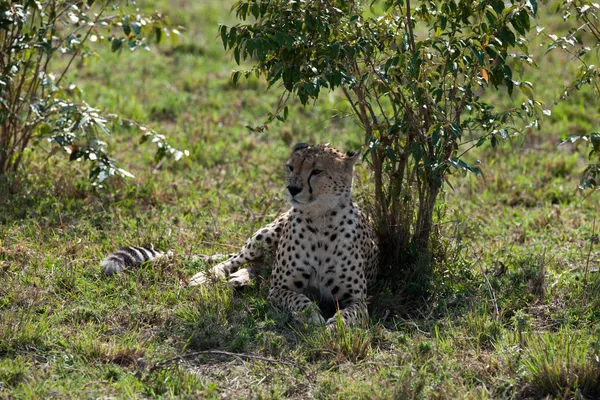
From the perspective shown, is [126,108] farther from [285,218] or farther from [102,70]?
[285,218]

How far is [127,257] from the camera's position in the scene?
5.18 metres

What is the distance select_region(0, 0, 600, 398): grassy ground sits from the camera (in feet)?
12.7

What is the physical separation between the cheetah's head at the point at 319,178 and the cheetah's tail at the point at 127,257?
1.05 metres

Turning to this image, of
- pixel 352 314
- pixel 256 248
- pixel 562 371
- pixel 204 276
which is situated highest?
pixel 256 248

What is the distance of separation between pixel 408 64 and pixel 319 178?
2.60 ft

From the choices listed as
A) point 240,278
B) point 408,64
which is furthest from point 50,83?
point 408,64

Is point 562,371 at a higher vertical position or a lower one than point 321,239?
lower

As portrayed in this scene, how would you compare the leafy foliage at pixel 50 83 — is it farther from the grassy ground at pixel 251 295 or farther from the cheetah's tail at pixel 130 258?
the cheetah's tail at pixel 130 258

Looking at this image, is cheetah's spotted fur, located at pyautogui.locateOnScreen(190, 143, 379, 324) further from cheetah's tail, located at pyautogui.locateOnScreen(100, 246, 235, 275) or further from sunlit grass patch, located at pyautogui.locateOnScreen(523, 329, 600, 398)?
sunlit grass patch, located at pyautogui.locateOnScreen(523, 329, 600, 398)

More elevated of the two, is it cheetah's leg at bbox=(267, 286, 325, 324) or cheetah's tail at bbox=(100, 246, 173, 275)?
cheetah's tail at bbox=(100, 246, 173, 275)

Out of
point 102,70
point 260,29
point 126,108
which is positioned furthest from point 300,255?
point 102,70

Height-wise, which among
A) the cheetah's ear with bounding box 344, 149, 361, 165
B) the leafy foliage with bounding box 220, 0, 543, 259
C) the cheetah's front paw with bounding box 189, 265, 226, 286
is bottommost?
the cheetah's front paw with bounding box 189, 265, 226, 286

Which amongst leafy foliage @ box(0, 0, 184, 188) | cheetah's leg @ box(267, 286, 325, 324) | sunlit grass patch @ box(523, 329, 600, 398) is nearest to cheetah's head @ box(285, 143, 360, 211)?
cheetah's leg @ box(267, 286, 325, 324)

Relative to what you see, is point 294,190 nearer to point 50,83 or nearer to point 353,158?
point 353,158
